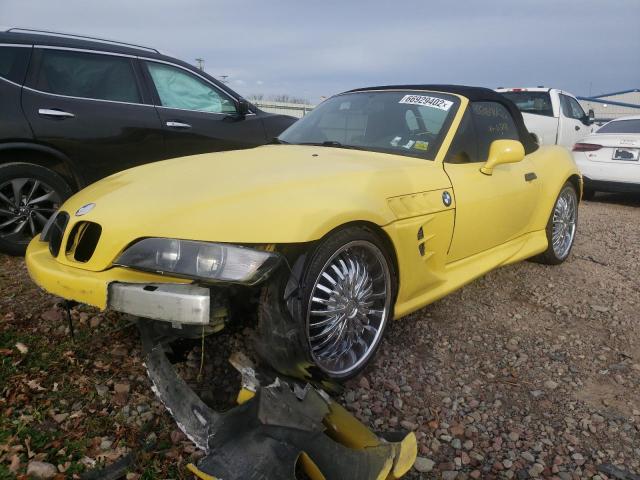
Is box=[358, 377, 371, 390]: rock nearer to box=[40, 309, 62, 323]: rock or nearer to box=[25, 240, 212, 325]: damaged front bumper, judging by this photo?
box=[25, 240, 212, 325]: damaged front bumper

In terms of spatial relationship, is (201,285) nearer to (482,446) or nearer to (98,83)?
(482,446)

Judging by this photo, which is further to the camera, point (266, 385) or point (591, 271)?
point (591, 271)

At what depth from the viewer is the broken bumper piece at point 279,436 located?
161 cm

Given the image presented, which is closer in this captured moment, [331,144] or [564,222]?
[331,144]

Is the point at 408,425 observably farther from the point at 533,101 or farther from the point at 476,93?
the point at 533,101

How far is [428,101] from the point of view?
3221 mm

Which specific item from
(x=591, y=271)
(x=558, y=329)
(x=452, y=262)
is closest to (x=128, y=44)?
(x=452, y=262)

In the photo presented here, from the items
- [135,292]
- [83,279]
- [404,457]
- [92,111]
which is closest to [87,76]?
[92,111]

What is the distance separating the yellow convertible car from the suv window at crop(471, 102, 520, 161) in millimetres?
25

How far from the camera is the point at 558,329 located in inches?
121

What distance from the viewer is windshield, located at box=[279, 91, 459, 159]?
9.87 ft

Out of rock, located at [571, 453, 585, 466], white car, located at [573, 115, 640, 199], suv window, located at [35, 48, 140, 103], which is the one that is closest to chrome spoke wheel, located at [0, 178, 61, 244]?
suv window, located at [35, 48, 140, 103]

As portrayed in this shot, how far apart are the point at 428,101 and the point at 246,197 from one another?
5.70 ft

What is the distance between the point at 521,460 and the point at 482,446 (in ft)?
0.50
